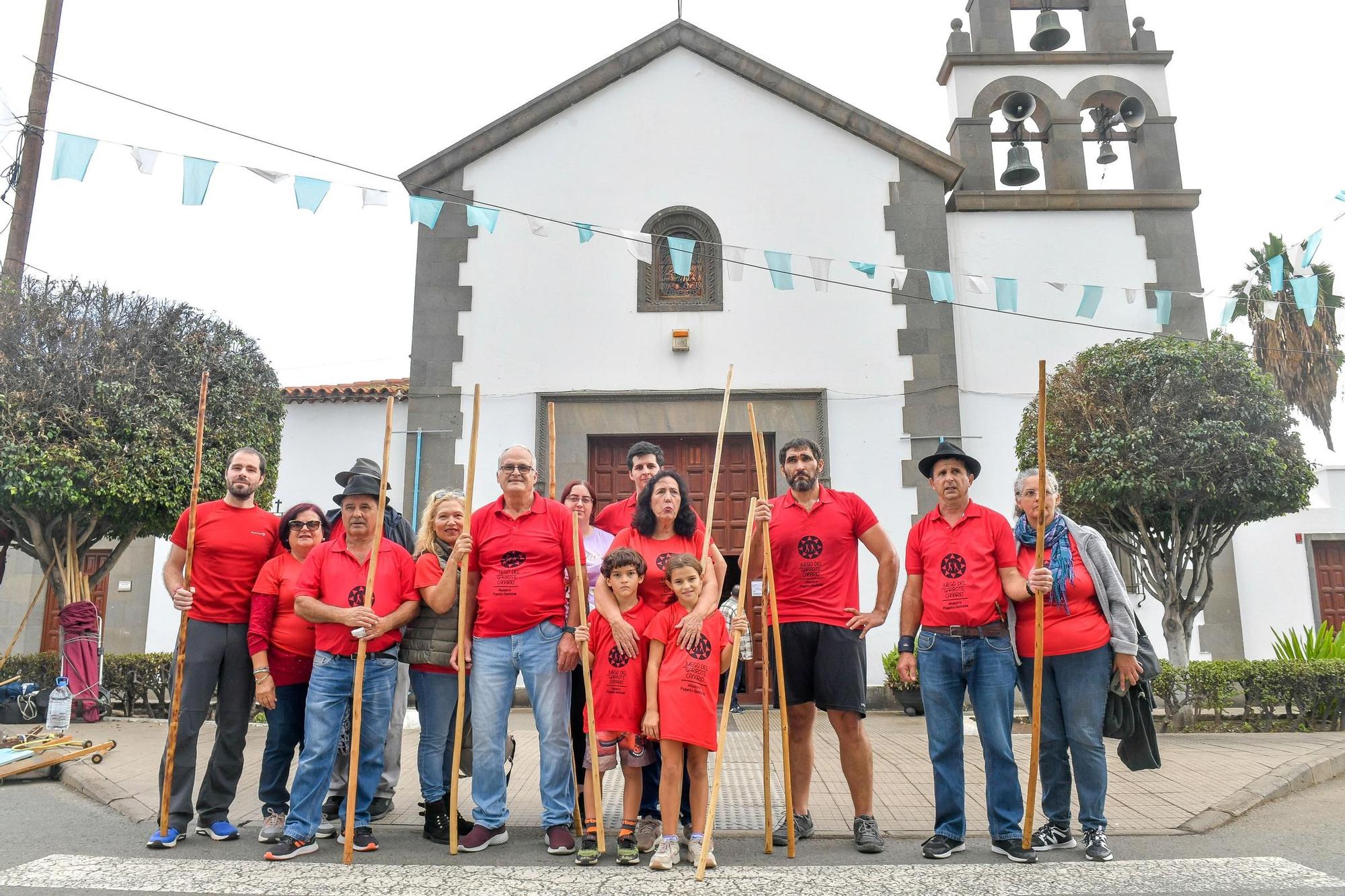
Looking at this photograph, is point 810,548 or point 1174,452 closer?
point 810,548

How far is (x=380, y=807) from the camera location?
16.8ft

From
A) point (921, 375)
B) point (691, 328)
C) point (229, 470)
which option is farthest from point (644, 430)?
point (229, 470)

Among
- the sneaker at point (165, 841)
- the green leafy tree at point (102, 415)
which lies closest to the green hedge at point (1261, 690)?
the sneaker at point (165, 841)

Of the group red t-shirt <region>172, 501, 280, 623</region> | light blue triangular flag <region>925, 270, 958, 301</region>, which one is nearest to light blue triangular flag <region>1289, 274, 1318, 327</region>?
light blue triangular flag <region>925, 270, 958, 301</region>

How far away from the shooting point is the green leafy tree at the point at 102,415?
8.30 metres

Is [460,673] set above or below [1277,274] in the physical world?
below

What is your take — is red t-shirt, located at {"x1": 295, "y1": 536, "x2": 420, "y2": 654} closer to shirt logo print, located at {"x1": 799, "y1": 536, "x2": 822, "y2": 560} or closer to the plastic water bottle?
shirt logo print, located at {"x1": 799, "y1": 536, "x2": 822, "y2": 560}

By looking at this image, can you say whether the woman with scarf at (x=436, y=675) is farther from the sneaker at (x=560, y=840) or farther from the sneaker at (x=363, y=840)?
the sneaker at (x=560, y=840)

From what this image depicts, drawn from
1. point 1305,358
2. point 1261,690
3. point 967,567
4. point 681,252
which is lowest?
point 1261,690

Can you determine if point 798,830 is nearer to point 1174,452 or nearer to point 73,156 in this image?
point 1174,452

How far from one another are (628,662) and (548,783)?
698 mm

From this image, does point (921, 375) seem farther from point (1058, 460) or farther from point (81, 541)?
point (81, 541)

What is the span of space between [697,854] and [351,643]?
1878 mm

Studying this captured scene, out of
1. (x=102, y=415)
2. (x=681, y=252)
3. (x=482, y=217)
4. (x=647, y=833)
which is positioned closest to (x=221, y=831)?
(x=647, y=833)
